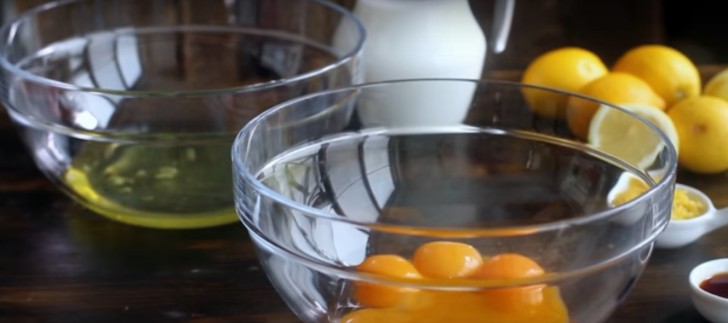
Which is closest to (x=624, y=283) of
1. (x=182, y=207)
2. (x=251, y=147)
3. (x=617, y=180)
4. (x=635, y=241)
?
(x=635, y=241)

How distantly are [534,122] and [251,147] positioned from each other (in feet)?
0.89

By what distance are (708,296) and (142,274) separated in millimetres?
473

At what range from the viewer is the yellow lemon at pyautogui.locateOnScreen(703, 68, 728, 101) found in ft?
3.88

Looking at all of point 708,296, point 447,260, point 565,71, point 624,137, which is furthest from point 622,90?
point 447,260

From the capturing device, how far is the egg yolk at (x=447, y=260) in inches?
28.6

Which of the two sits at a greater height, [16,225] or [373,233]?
[373,233]

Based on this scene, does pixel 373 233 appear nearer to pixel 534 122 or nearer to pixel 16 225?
pixel 534 122

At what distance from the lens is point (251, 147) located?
879 millimetres

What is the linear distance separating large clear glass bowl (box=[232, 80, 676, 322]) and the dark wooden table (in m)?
0.09

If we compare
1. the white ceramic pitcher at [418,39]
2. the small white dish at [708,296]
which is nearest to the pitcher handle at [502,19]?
the white ceramic pitcher at [418,39]

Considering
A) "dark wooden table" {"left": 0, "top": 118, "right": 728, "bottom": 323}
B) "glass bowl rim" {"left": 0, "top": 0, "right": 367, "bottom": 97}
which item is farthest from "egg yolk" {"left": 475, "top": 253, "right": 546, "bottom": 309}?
"glass bowl rim" {"left": 0, "top": 0, "right": 367, "bottom": 97}

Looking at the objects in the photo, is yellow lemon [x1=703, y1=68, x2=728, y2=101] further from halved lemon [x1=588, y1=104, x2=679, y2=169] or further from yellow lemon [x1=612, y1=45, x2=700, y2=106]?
halved lemon [x1=588, y1=104, x2=679, y2=169]

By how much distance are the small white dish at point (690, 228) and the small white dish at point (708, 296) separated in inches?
2.4

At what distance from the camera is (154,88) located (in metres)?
1.22
